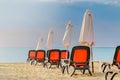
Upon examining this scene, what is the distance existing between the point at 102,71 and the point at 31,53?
12.2 m

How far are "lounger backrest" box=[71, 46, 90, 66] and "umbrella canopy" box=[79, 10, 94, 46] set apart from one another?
0.80 meters

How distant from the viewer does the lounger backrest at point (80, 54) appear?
1241 centimetres

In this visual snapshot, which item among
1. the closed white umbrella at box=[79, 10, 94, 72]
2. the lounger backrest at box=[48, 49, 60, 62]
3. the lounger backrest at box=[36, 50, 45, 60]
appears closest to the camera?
the closed white umbrella at box=[79, 10, 94, 72]

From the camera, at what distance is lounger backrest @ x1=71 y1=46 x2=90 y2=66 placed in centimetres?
1241

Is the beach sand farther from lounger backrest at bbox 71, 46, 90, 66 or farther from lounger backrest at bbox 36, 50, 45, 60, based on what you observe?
lounger backrest at bbox 36, 50, 45, 60

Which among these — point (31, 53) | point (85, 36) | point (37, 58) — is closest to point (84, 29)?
point (85, 36)

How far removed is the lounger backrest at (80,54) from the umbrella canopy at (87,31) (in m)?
0.80

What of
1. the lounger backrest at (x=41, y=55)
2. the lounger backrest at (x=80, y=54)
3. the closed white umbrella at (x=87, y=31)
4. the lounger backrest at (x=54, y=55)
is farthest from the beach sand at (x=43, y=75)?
the lounger backrest at (x=41, y=55)

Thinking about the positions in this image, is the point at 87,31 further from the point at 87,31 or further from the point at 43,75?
the point at 43,75

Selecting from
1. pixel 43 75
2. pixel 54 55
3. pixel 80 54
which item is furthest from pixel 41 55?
pixel 80 54

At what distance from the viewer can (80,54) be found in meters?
12.4

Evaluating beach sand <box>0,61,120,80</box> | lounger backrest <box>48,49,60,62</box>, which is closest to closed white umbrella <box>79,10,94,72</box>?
beach sand <box>0,61,120,80</box>

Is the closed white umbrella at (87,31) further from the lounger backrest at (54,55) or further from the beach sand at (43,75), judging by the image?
the lounger backrest at (54,55)

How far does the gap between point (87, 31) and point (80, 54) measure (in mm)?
1232
